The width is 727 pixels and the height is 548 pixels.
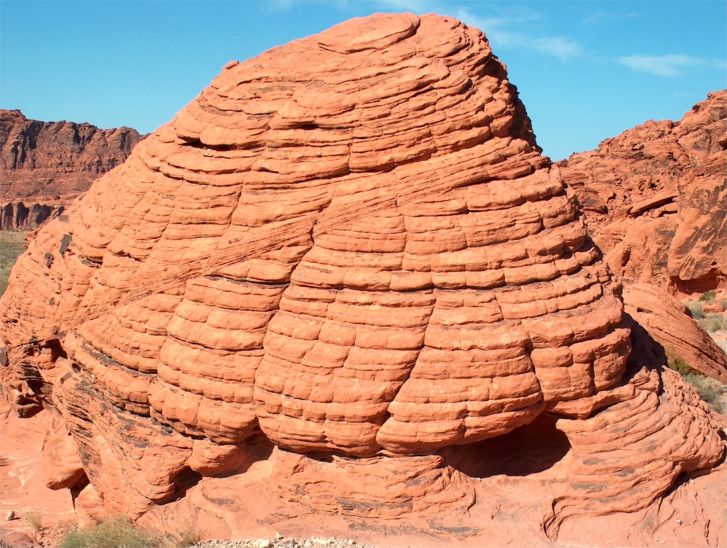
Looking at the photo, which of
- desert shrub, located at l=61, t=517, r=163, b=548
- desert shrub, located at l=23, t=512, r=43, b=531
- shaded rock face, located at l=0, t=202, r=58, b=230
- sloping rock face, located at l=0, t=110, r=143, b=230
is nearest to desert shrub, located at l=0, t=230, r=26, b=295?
shaded rock face, located at l=0, t=202, r=58, b=230

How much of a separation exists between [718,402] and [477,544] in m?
7.82

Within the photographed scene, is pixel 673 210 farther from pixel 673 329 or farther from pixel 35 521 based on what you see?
pixel 35 521

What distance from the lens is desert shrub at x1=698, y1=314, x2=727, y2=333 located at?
72.0ft

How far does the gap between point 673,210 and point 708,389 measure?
46.1 ft

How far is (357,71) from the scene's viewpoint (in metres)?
10.3

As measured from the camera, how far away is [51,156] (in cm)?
8281

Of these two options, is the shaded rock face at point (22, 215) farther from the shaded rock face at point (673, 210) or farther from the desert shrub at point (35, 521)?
the desert shrub at point (35, 521)

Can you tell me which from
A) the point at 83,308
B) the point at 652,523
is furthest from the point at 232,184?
the point at 652,523

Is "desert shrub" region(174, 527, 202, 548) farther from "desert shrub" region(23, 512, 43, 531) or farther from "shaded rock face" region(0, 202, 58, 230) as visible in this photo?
"shaded rock face" region(0, 202, 58, 230)

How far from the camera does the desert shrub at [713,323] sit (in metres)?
22.0

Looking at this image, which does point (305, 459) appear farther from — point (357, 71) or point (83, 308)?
point (357, 71)

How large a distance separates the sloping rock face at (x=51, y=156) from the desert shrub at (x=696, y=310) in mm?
65593

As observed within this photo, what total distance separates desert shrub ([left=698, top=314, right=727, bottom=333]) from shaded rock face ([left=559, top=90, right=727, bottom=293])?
2.43 meters

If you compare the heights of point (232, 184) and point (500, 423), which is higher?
point (232, 184)
